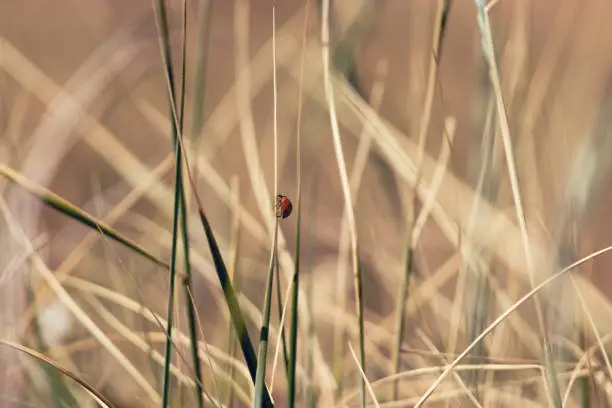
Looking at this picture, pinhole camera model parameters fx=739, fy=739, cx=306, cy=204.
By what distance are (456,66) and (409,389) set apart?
902 mm

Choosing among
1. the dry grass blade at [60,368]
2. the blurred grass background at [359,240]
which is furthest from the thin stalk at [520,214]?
the dry grass blade at [60,368]

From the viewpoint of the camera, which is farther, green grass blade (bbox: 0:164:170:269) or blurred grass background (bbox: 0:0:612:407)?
blurred grass background (bbox: 0:0:612:407)

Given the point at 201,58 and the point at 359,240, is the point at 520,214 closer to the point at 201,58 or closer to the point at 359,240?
the point at 201,58

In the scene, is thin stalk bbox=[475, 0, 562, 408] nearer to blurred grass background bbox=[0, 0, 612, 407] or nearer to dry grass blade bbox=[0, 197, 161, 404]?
blurred grass background bbox=[0, 0, 612, 407]

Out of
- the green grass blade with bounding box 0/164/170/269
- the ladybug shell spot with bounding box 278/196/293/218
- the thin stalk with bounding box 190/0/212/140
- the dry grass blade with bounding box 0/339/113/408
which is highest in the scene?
the thin stalk with bounding box 190/0/212/140

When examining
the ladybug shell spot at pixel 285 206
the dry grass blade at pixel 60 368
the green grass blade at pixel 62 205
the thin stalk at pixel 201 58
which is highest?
the thin stalk at pixel 201 58

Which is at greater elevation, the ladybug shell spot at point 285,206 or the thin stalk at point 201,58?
the thin stalk at point 201,58

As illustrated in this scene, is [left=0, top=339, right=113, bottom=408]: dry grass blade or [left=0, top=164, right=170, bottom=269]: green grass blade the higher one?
[left=0, top=164, right=170, bottom=269]: green grass blade

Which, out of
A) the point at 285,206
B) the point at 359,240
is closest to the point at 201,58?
the point at 285,206

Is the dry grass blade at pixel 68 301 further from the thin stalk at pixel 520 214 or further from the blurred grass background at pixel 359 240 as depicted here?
the thin stalk at pixel 520 214

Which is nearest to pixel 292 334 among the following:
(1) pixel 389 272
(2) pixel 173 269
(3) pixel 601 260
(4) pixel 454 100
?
(2) pixel 173 269

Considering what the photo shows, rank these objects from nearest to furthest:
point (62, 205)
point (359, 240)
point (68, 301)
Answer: point (62, 205) < point (68, 301) < point (359, 240)

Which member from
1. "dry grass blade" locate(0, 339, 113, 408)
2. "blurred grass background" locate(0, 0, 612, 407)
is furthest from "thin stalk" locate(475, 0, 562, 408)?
"dry grass blade" locate(0, 339, 113, 408)

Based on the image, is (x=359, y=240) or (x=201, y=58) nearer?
(x=201, y=58)
